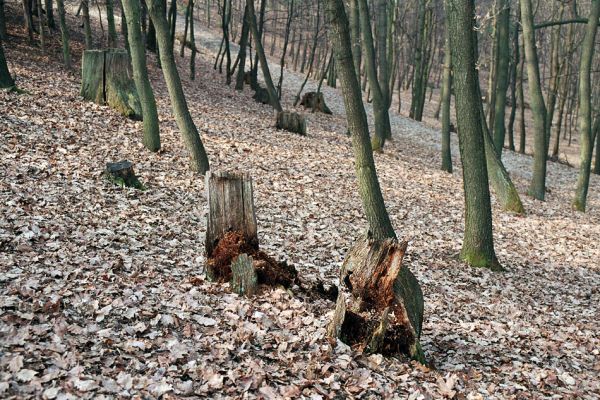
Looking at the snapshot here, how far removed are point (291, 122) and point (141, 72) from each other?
658 centimetres

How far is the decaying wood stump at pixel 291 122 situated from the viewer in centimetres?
1716

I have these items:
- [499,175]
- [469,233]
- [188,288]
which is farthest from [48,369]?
[499,175]

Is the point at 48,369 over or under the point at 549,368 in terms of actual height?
over

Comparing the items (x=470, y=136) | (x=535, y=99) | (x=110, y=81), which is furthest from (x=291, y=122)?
(x=470, y=136)

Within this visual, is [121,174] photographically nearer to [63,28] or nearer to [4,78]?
[4,78]

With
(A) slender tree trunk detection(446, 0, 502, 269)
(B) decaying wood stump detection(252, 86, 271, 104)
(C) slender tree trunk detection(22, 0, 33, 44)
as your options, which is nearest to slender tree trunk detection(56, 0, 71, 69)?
(C) slender tree trunk detection(22, 0, 33, 44)

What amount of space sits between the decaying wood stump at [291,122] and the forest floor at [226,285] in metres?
2.16

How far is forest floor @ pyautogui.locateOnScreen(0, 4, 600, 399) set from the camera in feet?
14.7

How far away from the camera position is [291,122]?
17266 mm

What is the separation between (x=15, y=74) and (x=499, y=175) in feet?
41.0

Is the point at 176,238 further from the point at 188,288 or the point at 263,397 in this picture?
the point at 263,397

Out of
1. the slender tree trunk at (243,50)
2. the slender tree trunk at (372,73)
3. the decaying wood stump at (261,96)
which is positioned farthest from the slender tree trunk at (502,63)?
the slender tree trunk at (243,50)

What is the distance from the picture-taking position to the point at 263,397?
430cm

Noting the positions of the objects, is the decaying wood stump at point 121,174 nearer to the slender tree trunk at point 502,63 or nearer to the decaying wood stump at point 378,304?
the decaying wood stump at point 378,304
